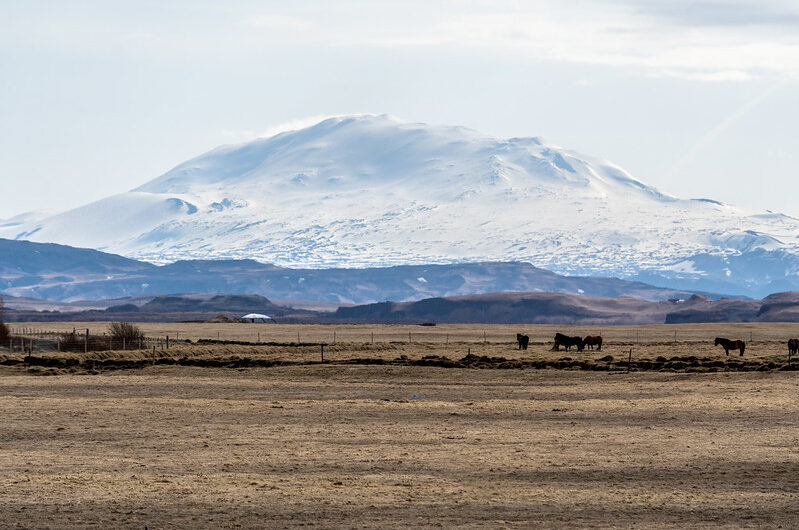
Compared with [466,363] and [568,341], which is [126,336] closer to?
[568,341]

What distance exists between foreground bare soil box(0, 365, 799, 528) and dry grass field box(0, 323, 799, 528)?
0.07 m

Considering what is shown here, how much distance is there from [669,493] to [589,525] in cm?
359

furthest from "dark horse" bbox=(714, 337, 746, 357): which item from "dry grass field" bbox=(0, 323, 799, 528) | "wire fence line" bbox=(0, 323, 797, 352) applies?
"wire fence line" bbox=(0, 323, 797, 352)

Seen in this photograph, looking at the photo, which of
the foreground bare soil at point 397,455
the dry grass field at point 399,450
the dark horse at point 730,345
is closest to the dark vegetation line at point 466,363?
the dry grass field at point 399,450

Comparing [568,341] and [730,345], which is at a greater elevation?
[568,341]

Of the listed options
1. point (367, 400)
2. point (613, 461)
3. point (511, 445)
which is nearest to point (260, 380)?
point (367, 400)

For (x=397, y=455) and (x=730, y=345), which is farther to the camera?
(x=730, y=345)

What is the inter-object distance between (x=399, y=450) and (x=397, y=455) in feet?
2.93

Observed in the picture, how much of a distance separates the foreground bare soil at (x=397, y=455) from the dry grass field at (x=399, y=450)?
7 cm

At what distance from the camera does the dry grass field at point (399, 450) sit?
2189 centimetres

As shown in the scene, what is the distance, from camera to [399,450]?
29.6 metres

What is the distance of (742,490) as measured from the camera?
79.2 feet

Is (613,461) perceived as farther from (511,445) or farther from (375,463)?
(375,463)

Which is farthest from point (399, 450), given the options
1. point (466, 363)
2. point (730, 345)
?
point (730, 345)
